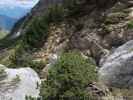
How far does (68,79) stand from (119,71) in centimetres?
686

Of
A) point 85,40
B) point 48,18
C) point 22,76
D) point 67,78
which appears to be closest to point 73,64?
point 67,78

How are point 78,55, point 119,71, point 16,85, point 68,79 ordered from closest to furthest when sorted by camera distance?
point 68,79, point 78,55, point 119,71, point 16,85

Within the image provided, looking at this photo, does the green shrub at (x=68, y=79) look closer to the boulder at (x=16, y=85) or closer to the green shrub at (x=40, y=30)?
the boulder at (x=16, y=85)

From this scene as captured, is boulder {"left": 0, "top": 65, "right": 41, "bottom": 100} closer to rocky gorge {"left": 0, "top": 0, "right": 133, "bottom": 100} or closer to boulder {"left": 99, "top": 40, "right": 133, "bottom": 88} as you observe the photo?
rocky gorge {"left": 0, "top": 0, "right": 133, "bottom": 100}

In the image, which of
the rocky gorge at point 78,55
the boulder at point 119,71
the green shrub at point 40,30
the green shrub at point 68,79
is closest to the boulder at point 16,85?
the rocky gorge at point 78,55

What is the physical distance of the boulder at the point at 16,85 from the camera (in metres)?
32.1

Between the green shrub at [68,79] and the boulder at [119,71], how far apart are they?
3.77 meters

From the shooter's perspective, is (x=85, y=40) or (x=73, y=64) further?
(x=85, y=40)

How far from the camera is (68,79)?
82.9 feet

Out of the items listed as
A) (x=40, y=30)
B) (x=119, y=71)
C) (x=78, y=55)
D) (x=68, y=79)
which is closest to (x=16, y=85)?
(x=78, y=55)

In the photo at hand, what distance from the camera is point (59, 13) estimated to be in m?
50.2

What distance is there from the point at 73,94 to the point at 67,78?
1.19m

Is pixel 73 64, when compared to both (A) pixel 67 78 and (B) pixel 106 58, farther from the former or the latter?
(B) pixel 106 58

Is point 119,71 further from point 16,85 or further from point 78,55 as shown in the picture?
point 16,85
